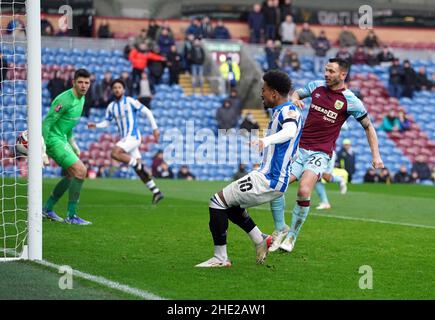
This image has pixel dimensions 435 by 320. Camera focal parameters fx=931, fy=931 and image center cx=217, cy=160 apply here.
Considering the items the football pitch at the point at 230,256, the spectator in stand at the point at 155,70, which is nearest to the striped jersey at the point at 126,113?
the football pitch at the point at 230,256

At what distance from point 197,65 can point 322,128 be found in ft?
68.3

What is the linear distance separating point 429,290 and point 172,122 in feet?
75.2

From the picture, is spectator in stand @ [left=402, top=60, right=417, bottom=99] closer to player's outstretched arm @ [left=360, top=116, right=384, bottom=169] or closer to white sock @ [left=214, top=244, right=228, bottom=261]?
player's outstretched arm @ [left=360, top=116, right=384, bottom=169]

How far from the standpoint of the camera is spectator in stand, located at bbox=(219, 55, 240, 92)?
32.5 meters

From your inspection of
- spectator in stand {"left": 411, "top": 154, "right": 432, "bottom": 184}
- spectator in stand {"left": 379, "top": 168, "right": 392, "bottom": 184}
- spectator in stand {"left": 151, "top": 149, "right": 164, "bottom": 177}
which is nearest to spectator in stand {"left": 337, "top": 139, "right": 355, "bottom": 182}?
spectator in stand {"left": 379, "top": 168, "right": 392, "bottom": 184}

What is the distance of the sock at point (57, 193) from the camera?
1420 cm

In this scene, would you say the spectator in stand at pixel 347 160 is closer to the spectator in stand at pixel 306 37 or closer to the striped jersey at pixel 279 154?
the spectator in stand at pixel 306 37

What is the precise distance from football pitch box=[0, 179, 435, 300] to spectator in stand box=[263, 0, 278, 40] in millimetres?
17396

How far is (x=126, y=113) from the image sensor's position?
58.0 ft

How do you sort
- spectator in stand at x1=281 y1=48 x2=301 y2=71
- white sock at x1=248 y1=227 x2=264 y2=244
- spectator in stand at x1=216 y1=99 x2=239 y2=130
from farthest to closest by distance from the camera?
spectator in stand at x1=281 y1=48 x2=301 y2=71
spectator in stand at x1=216 y1=99 x2=239 y2=130
white sock at x1=248 y1=227 x2=264 y2=244

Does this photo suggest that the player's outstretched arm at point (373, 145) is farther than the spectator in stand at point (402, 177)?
No

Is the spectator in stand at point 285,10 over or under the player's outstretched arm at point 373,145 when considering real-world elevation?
over

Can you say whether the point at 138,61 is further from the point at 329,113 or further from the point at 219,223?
the point at 219,223

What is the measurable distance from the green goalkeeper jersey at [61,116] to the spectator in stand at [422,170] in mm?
18682
